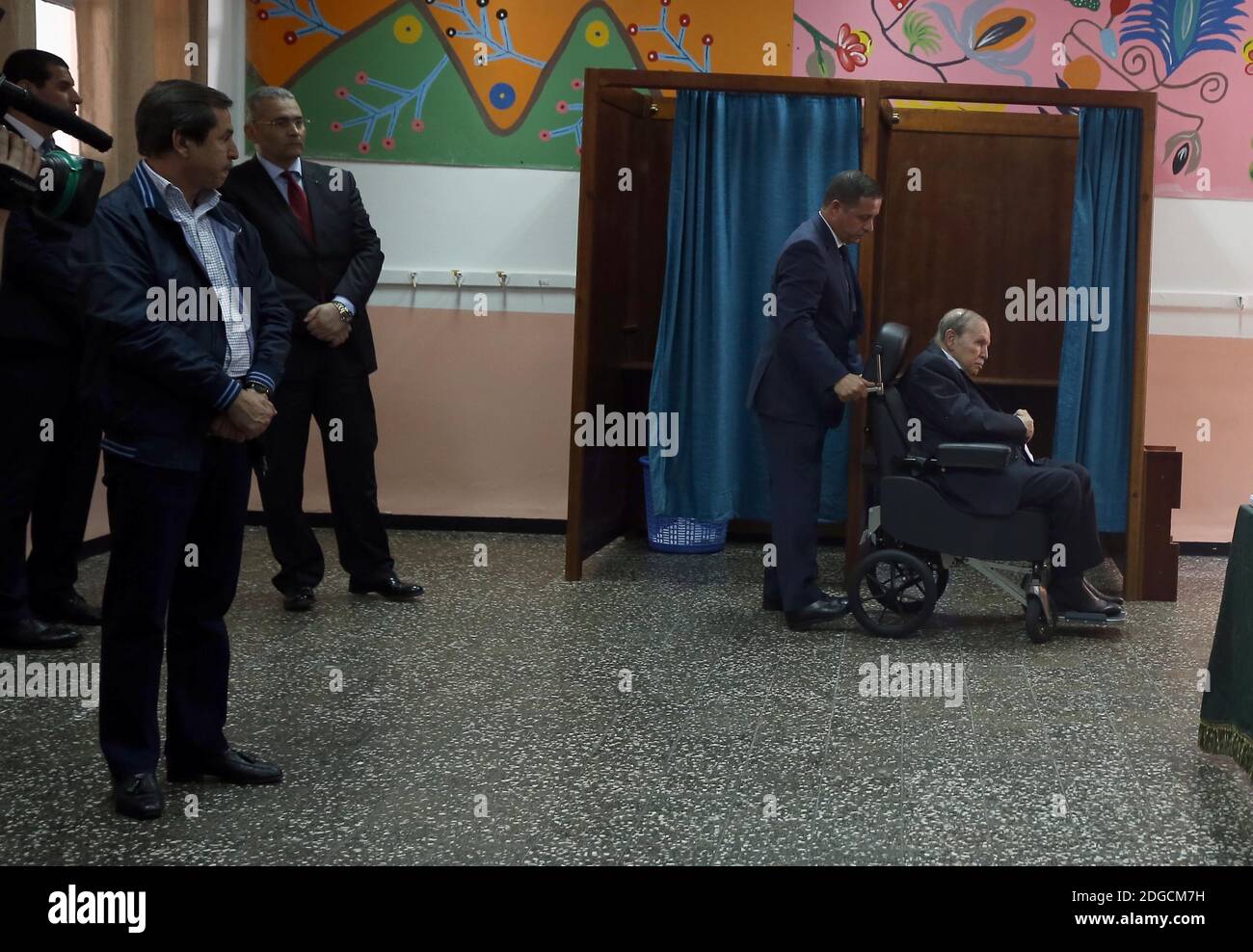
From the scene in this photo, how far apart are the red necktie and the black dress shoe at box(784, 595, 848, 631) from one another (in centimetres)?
195

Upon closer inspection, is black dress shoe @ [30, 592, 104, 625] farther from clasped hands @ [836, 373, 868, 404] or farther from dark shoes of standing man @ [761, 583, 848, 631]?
clasped hands @ [836, 373, 868, 404]

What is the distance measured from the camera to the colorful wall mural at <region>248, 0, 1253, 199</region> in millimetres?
5664

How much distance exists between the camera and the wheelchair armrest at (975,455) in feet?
13.7

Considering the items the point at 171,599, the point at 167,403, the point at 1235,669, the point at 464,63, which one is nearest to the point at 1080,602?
the point at 1235,669

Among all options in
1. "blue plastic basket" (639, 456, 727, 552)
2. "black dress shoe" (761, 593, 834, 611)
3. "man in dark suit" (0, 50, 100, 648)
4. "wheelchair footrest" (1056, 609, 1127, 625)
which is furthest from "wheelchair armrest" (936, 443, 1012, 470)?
"man in dark suit" (0, 50, 100, 648)

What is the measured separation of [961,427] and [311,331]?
6.65 feet

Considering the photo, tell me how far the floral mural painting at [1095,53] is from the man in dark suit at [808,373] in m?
1.63

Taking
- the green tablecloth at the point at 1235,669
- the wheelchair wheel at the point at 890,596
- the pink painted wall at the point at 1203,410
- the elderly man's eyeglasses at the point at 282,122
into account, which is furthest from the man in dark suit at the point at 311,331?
the pink painted wall at the point at 1203,410

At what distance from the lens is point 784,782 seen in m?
3.01

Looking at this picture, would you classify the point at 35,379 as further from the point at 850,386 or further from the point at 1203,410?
the point at 1203,410

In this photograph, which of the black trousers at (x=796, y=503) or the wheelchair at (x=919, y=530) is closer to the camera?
the wheelchair at (x=919, y=530)

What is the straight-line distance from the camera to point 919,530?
4309 mm

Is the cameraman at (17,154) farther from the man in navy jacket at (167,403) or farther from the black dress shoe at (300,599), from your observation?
the black dress shoe at (300,599)
